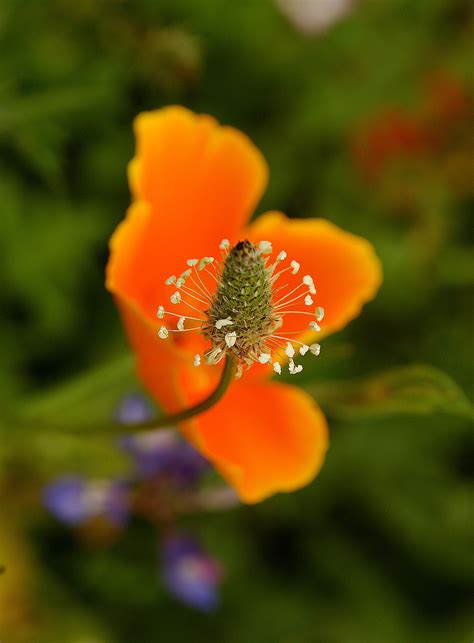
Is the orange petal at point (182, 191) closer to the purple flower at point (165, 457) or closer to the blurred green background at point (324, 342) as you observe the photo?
the blurred green background at point (324, 342)

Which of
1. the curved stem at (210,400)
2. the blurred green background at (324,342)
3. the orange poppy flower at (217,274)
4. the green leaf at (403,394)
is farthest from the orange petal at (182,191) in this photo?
the blurred green background at (324,342)

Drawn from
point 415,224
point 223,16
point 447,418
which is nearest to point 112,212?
point 223,16

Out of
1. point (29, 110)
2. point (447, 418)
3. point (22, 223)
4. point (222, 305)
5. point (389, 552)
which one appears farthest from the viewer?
point (389, 552)

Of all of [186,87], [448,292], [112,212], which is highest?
[186,87]

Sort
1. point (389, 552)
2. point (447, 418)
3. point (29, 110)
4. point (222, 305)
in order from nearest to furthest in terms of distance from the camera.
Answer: point (222, 305), point (29, 110), point (447, 418), point (389, 552)

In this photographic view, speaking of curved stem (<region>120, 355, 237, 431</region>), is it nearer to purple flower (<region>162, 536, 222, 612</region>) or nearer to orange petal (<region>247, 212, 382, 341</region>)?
orange petal (<region>247, 212, 382, 341</region>)

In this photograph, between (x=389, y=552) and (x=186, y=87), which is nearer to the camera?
(x=186, y=87)

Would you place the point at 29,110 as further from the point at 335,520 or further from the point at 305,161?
the point at 335,520

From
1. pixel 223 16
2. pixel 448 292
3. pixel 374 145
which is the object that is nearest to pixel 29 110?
pixel 223 16

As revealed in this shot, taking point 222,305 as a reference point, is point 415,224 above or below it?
below
